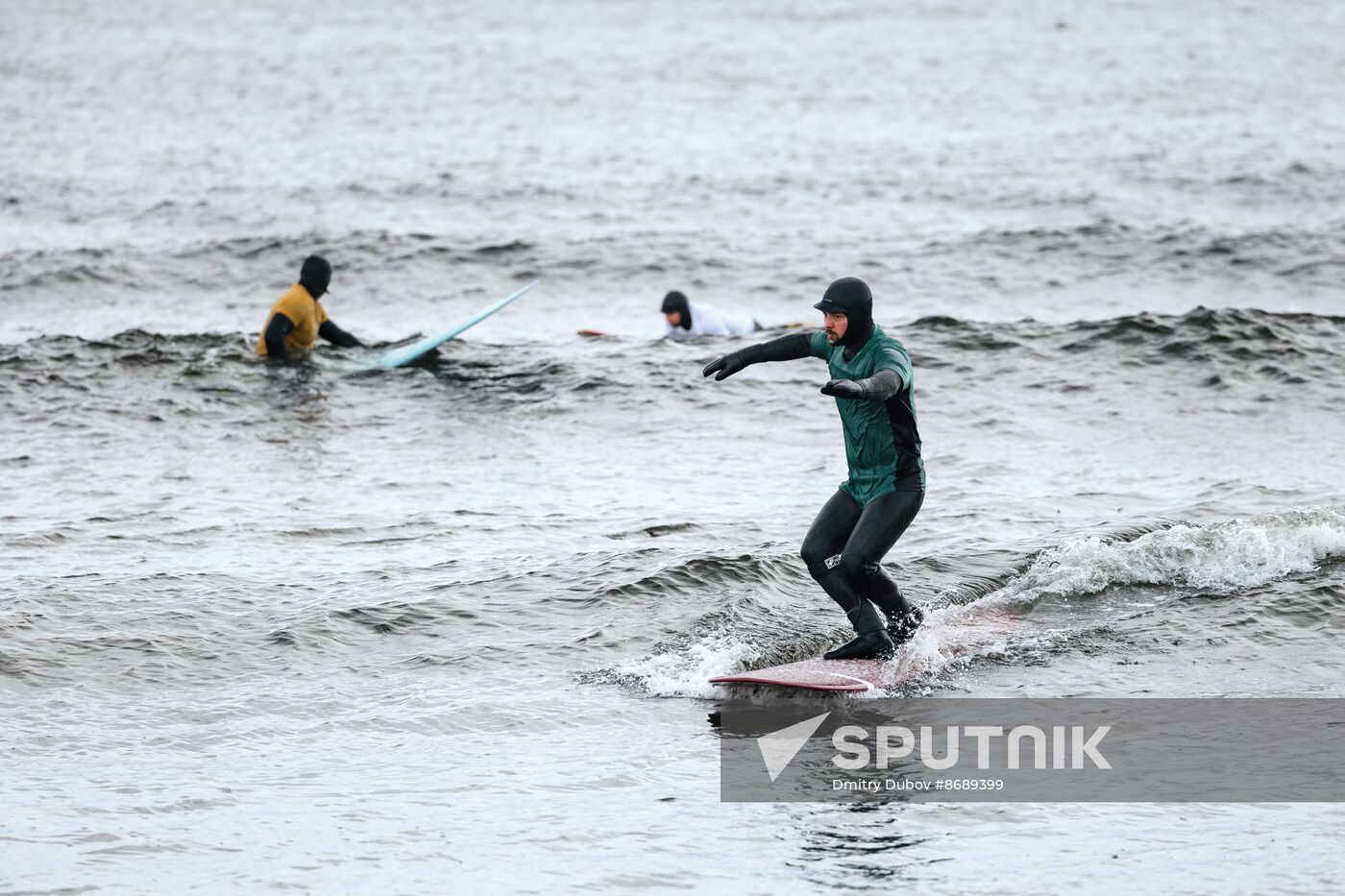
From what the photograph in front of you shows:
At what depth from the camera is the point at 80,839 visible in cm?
699

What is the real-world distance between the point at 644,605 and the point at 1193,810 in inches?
180

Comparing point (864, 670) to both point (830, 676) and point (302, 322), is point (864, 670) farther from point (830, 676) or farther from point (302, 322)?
point (302, 322)

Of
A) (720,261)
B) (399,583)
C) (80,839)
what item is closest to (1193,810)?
(80,839)

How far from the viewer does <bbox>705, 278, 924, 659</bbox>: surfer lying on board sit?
28.2 ft

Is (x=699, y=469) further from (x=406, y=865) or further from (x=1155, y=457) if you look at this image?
(x=406, y=865)

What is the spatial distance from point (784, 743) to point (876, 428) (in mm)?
2025

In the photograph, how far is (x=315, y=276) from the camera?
17.9m

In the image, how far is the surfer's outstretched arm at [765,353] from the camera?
8.84 m

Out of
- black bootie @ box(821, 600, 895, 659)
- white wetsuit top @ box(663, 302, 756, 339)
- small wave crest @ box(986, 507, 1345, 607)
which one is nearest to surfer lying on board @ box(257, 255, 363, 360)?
white wetsuit top @ box(663, 302, 756, 339)

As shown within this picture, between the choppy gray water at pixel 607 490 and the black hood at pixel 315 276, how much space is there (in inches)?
48.5

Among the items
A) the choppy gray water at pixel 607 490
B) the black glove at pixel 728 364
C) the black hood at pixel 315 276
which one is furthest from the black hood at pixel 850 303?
the black hood at pixel 315 276

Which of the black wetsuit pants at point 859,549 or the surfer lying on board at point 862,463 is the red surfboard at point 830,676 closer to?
the surfer lying on board at point 862,463

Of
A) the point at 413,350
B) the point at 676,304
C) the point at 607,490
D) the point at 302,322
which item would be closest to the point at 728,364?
the point at 607,490

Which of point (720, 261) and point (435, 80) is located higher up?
point (435, 80)
